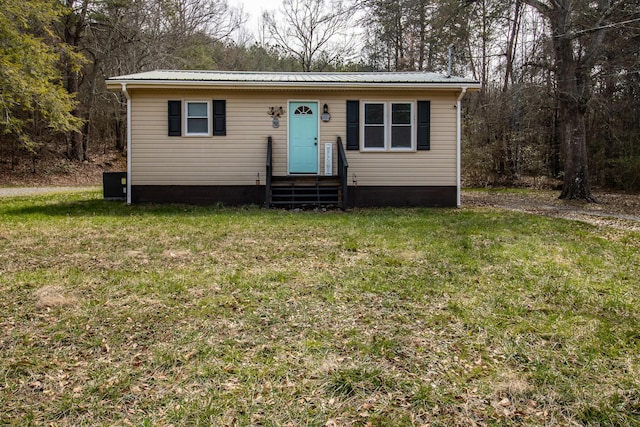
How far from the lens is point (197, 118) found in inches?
404

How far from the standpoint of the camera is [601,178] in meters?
16.1

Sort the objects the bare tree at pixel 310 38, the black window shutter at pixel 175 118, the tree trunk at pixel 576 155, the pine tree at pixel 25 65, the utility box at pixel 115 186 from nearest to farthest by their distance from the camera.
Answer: the pine tree at pixel 25 65 → the black window shutter at pixel 175 118 → the utility box at pixel 115 186 → the tree trunk at pixel 576 155 → the bare tree at pixel 310 38

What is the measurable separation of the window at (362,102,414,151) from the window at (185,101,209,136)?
3.66 meters

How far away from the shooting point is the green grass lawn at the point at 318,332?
2232 mm

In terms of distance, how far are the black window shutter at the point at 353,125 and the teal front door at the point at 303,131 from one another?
0.76m

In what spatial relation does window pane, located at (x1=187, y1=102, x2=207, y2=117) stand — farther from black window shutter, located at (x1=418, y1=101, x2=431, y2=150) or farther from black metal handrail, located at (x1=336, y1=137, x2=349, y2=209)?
black window shutter, located at (x1=418, y1=101, x2=431, y2=150)

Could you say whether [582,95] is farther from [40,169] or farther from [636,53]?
[40,169]

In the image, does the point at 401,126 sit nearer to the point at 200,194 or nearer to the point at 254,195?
the point at 254,195

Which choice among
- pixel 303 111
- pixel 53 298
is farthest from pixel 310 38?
pixel 53 298

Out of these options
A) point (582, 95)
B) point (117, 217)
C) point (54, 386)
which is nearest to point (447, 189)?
point (582, 95)

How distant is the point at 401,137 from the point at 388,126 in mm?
396

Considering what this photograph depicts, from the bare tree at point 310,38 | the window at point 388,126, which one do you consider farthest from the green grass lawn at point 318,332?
the bare tree at point 310,38

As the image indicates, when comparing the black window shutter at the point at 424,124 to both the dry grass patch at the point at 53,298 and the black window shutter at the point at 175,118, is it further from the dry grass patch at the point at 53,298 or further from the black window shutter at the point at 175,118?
the dry grass patch at the point at 53,298

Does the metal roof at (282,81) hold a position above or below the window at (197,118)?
above
